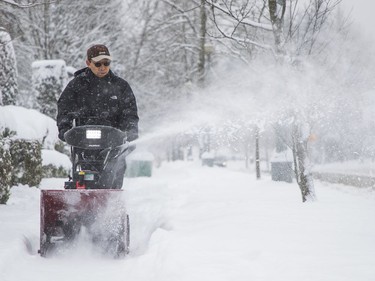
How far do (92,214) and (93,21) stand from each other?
687 inches

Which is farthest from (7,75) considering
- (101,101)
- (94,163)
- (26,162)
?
(94,163)

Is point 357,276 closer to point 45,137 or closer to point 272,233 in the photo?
point 272,233

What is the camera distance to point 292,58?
6.58 m

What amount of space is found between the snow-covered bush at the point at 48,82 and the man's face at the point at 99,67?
9.86 m

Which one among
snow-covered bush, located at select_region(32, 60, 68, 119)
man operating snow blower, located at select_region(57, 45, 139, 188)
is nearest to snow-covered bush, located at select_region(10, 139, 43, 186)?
man operating snow blower, located at select_region(57, 45, 139, 188)

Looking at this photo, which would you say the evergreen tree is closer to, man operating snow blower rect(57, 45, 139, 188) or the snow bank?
the snow bank

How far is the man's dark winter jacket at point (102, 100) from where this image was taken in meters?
4.85

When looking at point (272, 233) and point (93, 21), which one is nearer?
point (272, 233)

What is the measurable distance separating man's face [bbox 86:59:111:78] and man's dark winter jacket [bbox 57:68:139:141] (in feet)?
0.27

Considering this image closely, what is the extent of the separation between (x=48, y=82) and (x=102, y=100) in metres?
10.0

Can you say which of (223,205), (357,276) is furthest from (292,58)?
(357,276)

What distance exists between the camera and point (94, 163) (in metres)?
4.57

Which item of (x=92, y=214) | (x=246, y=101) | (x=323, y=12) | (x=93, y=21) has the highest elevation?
(x=93, y=21)

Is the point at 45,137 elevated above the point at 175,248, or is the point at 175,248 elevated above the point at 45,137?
the point at 45,137
